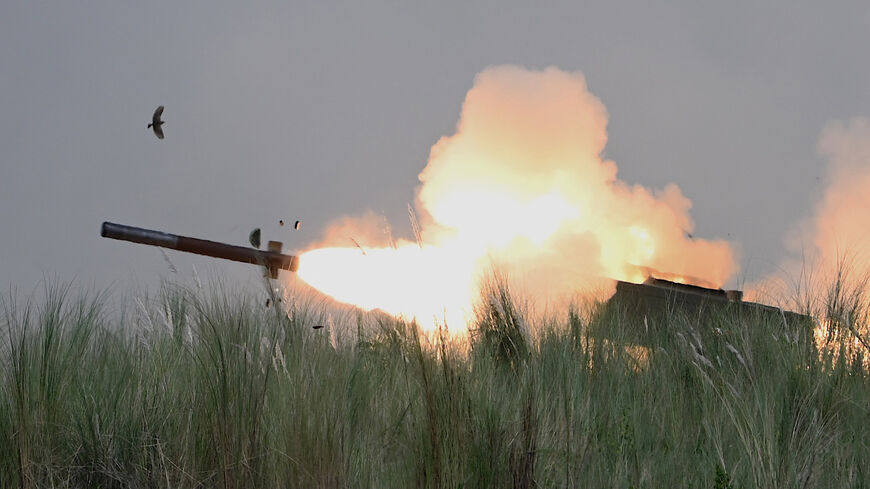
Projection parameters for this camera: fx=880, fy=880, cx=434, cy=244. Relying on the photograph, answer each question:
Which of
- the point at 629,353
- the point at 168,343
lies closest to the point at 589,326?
the point at 629,353

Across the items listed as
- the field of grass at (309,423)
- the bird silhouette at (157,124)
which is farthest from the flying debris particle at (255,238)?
the field of grass at (309,423)

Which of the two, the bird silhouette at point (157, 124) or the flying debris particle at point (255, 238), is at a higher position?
the bird silhouette at point (157, 124)

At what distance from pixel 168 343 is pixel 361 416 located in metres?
1.03

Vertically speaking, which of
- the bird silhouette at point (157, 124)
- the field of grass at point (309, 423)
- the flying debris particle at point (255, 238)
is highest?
the bird silhouette at point (157, 124)

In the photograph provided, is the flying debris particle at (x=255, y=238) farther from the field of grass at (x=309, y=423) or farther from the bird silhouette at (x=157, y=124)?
the field of grass at (x=309, y=423)

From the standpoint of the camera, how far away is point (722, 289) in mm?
8359

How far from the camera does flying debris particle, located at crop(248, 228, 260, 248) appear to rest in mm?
7272

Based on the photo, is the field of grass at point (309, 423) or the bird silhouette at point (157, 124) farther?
the bird silhouette at point (157, 124)

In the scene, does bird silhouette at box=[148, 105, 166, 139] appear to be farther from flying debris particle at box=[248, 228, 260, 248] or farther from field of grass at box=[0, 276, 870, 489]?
field of grass at box=[0, 276, 870, 489]

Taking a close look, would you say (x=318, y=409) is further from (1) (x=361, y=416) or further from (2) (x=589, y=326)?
(2) (x=589, y=326)

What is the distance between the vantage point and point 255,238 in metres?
7.31

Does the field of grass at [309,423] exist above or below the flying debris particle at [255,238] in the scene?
below

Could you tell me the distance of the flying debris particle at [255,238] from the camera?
7272mm

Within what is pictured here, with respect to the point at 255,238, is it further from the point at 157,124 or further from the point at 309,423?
the point at 309,423
